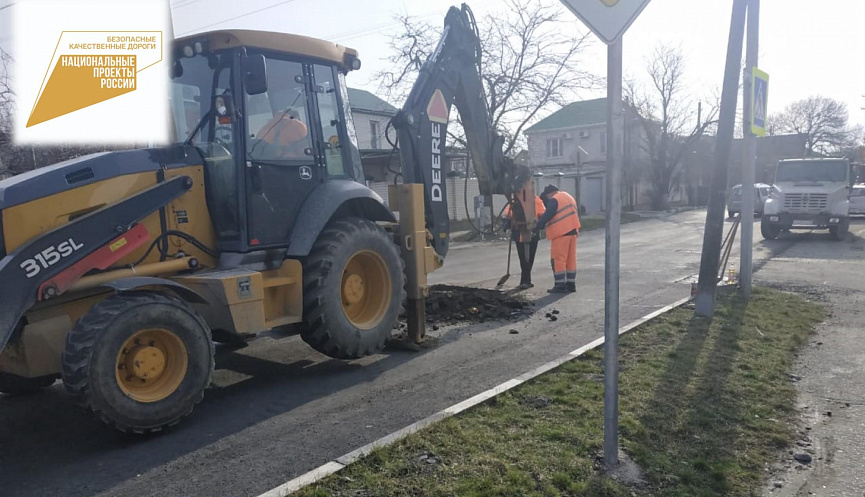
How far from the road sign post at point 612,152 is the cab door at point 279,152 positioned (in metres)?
3.13

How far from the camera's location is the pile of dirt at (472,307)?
8344 mm

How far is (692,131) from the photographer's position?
45.5m

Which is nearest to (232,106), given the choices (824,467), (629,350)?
(629,350)

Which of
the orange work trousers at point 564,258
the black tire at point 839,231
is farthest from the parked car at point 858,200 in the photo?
the orange work trousers at point 564,258

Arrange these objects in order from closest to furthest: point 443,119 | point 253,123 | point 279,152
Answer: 1. point 253,123
2. point 279,152
3. point 443,119

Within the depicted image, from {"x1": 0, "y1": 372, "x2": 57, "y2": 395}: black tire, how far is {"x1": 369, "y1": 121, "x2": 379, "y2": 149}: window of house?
3194cm

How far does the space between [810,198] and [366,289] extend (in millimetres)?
17422

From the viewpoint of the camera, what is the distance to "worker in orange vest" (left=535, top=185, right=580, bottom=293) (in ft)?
34.0

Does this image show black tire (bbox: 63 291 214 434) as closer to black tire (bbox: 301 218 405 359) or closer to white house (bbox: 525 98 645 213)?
black tire (bbox: 301 218 405 359)

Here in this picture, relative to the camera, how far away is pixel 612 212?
372cm

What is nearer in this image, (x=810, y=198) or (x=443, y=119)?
(x=443, y=119)

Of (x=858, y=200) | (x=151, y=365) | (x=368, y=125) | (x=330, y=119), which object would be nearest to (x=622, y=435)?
(x=151, y=365)

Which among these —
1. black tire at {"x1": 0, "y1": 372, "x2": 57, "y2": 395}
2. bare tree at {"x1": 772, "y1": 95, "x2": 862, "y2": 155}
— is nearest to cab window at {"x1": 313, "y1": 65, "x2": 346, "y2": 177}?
black tire at {"x1": 0, "y1": 372, "x2": 57, "y2": 395}

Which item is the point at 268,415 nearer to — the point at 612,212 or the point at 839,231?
the point at 612,212
